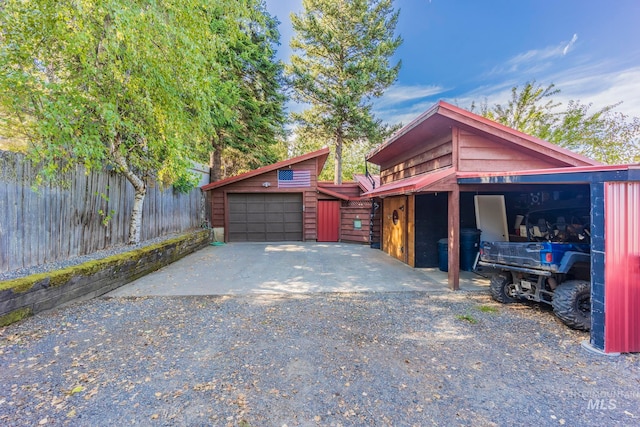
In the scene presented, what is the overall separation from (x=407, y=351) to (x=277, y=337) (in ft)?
4.58

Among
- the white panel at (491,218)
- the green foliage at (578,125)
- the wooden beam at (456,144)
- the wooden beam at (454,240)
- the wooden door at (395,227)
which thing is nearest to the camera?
the wooden beam at (454,240)

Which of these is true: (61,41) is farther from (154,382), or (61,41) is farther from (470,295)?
(470,295)

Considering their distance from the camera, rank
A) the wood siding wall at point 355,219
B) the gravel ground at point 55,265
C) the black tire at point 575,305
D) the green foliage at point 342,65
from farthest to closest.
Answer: the green foliage at point 342,65 < the wood siding wall at point 355,219 < the gravel ground at point 55,265 < the black tire at point 575,305

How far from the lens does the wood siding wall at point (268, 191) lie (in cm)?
1098

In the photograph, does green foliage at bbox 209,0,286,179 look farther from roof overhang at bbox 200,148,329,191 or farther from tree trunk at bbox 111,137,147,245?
tree trunk at bbox 111,137,147,245

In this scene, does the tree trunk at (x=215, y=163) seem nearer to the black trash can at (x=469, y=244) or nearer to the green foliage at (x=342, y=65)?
the green foliage at (x=342, y=65)

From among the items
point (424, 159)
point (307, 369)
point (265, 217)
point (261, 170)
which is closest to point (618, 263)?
point (307, 369)

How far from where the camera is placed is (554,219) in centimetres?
402

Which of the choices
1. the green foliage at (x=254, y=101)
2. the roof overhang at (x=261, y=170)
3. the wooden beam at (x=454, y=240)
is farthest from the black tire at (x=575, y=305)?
the green foliage at (x=254, y=101)

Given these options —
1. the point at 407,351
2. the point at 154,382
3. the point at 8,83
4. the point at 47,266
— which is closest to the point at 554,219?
the point at 407,351

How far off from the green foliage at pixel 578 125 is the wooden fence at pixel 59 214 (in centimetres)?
1748

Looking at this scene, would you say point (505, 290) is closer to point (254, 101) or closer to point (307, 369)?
point (307, 369)

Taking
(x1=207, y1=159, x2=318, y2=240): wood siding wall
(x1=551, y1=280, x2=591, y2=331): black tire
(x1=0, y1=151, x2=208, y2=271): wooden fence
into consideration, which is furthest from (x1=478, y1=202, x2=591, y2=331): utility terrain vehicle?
(x1=207, y1=159, x2=318, y2=240): wood siding wall

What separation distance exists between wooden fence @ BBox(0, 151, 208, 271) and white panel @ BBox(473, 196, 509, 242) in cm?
794
